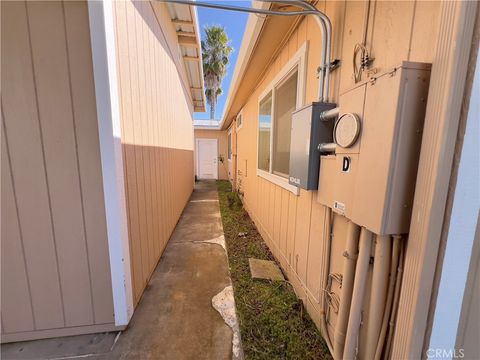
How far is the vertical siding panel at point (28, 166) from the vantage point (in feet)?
4.04

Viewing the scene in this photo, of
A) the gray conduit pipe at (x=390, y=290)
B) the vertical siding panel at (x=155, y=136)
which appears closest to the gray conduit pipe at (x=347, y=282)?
the gray conduit pipe at (x=390, y=290)

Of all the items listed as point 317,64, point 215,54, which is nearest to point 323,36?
point 317,64

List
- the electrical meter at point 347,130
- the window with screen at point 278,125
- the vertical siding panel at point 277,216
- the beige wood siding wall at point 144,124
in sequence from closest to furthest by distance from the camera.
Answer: the electrical meter at point 347,130 < the beige wood siding wall at point 144,124 < the window with screen at point 278,125 < the vertical siding panel at point 277,216

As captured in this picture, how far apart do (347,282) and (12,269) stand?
2226 mm

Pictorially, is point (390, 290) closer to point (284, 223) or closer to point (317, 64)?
point (284, 223)

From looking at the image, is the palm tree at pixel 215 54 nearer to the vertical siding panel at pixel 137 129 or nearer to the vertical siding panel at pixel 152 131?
the vertical siding panel at pixel 152 131

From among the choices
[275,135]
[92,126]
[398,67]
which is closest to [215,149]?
[275,135]

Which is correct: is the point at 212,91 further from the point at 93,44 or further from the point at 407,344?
the point at 407,344

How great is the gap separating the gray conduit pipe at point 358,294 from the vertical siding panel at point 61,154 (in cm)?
178

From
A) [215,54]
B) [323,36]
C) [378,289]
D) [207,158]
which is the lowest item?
[378,289]

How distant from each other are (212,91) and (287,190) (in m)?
13.1

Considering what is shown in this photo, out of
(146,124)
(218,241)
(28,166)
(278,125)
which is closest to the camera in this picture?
(28,166)

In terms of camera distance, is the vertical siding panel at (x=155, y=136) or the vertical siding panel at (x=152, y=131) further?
the vertical siding panel at (x=155, y=136)

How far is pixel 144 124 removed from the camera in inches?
80.5
